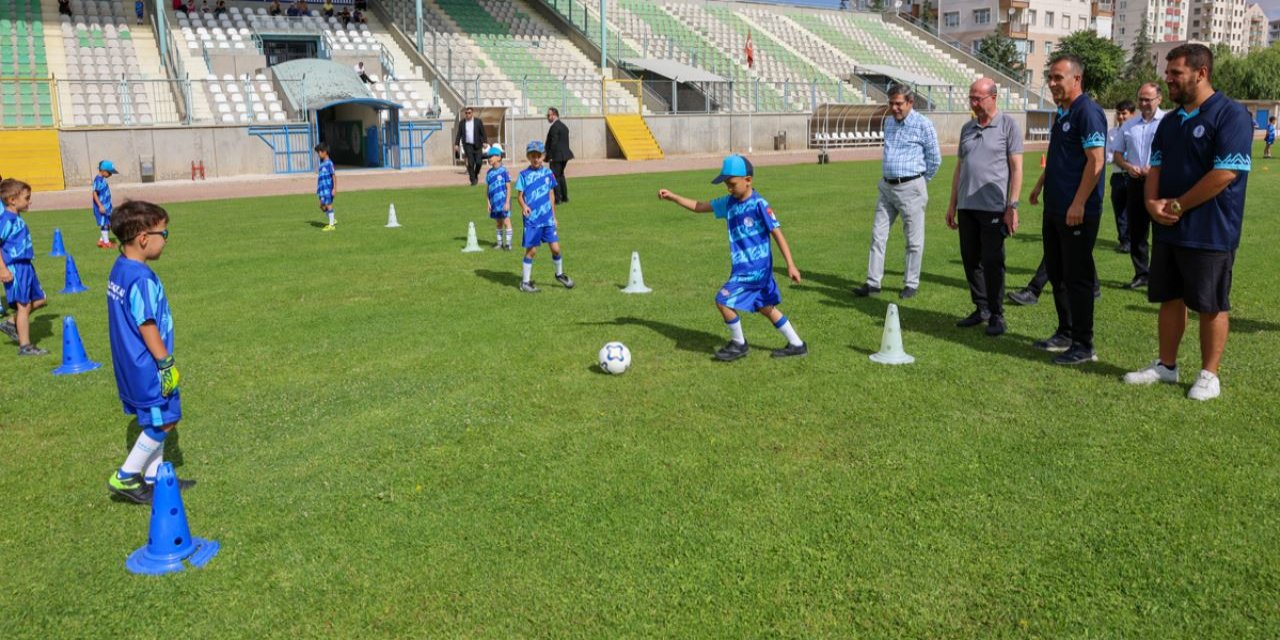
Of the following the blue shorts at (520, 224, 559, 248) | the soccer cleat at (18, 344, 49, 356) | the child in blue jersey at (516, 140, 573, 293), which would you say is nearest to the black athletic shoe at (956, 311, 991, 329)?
the child in blue jersey at (516, 140, 573, 293)

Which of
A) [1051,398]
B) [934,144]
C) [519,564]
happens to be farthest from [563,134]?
[519,564]

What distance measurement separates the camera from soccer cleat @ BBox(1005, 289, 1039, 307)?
8.70 meters

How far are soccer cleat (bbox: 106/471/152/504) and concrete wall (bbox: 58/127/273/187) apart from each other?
2539 centimetres

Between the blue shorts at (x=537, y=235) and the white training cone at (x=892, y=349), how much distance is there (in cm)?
436

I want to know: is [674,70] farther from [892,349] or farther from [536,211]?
[892,349]

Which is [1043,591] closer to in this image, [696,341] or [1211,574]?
[1211,574]

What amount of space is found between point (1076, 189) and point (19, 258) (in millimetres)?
8410

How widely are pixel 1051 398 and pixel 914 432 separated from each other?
119 centimetres

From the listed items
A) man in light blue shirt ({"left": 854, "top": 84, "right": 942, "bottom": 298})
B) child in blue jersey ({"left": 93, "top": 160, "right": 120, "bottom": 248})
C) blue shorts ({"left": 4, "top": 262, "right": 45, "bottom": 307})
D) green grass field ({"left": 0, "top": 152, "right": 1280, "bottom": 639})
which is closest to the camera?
green grass field ({"left": 0, "top": 152, "right": 1280, "bottom": 639})

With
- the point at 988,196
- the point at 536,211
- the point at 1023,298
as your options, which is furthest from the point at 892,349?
the point at 536,211

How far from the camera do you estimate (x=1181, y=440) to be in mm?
5023

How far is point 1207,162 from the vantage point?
17.8ft

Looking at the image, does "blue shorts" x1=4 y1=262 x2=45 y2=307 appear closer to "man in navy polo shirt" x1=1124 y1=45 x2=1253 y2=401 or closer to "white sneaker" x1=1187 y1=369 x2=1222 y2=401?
"man in navy polo shirt" x1=1124 y1=45 x2=1253 y2=401

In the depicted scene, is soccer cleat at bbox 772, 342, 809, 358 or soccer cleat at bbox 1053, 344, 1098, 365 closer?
soccer cleat at bbox 1053, 344, 1098, 365
